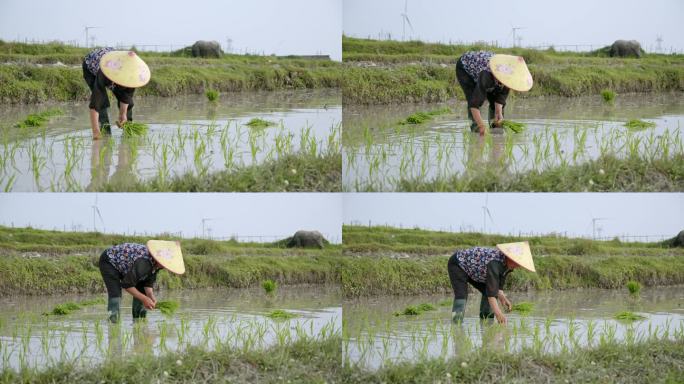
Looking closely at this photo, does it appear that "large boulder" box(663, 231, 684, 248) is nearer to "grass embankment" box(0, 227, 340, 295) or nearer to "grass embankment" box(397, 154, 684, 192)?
"grass embankment" box(0, 227, 340, 295)

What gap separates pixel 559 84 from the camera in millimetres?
10273

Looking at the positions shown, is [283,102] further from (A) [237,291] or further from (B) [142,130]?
(B) [142,130]

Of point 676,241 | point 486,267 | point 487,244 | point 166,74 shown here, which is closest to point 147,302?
point 486,267

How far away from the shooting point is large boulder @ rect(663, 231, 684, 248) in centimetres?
1216

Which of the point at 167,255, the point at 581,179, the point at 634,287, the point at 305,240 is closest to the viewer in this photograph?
the point at 581,179

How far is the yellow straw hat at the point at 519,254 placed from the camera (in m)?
6.25

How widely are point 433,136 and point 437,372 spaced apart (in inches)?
79.2

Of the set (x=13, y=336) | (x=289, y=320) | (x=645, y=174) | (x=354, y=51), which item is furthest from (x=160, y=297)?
(x=645, y=174)

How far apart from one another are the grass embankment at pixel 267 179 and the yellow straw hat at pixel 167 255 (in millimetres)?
689

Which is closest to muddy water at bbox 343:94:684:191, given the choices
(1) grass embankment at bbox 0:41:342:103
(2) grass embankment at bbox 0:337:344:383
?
(2) grass embankment at bbox 0:337:344:383

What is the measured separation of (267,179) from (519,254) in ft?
5.50

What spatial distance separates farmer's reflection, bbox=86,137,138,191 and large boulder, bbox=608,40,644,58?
8.44 meters

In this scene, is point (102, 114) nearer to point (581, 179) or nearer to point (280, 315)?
point (280, 315)

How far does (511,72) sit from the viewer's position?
655 centimetres
